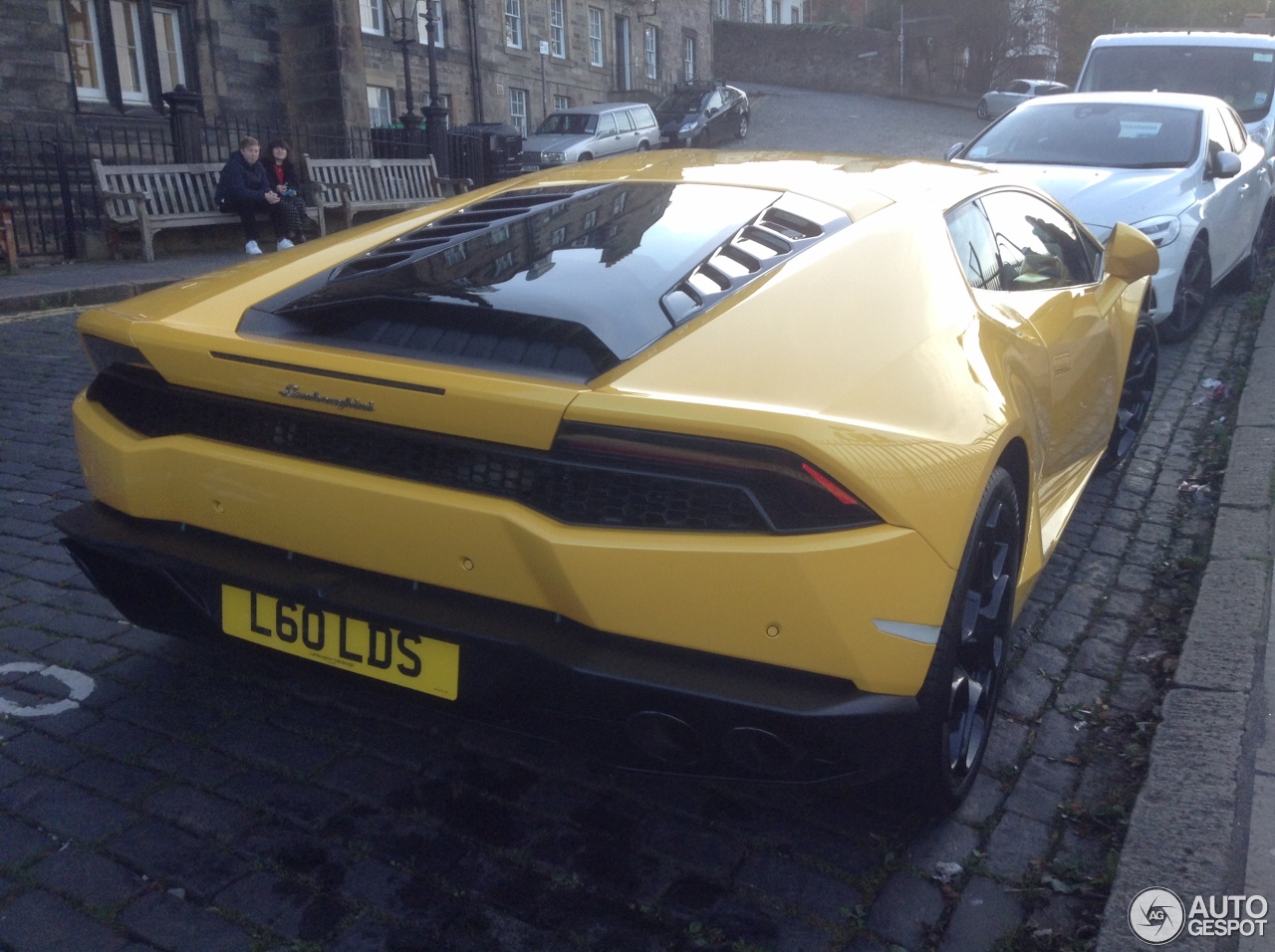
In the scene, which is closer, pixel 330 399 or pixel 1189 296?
pixel 330 399

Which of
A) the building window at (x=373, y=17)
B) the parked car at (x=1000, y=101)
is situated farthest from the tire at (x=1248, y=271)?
the building window at (x=373, y=17)

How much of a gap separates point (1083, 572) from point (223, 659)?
302 cm

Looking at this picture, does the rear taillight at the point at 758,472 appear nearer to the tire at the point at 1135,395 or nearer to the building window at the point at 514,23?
the tire at the point at 1135,395

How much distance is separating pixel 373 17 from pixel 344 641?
28.7 meters

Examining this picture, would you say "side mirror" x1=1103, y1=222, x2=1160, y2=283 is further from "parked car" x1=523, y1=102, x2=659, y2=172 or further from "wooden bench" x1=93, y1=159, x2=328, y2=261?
"parked car" x1=523, y1=102, x2=659, y2=172

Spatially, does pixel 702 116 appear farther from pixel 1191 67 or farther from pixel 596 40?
pixel 1191 67

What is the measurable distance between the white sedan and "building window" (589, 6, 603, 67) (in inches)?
1226

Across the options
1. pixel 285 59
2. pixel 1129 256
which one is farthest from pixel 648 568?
pixel 285 59

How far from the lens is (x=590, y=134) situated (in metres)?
27.9

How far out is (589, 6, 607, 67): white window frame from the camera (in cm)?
3778

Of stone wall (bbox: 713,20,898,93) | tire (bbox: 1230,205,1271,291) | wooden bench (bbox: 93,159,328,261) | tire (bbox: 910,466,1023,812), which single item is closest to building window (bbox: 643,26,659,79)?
stone wall (bbox: 713,20,898,93)

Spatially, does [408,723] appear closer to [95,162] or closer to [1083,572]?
[1083,572]

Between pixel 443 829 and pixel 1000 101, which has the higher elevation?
pixel 1000 101

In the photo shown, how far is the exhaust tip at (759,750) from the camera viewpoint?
2.11 meters
